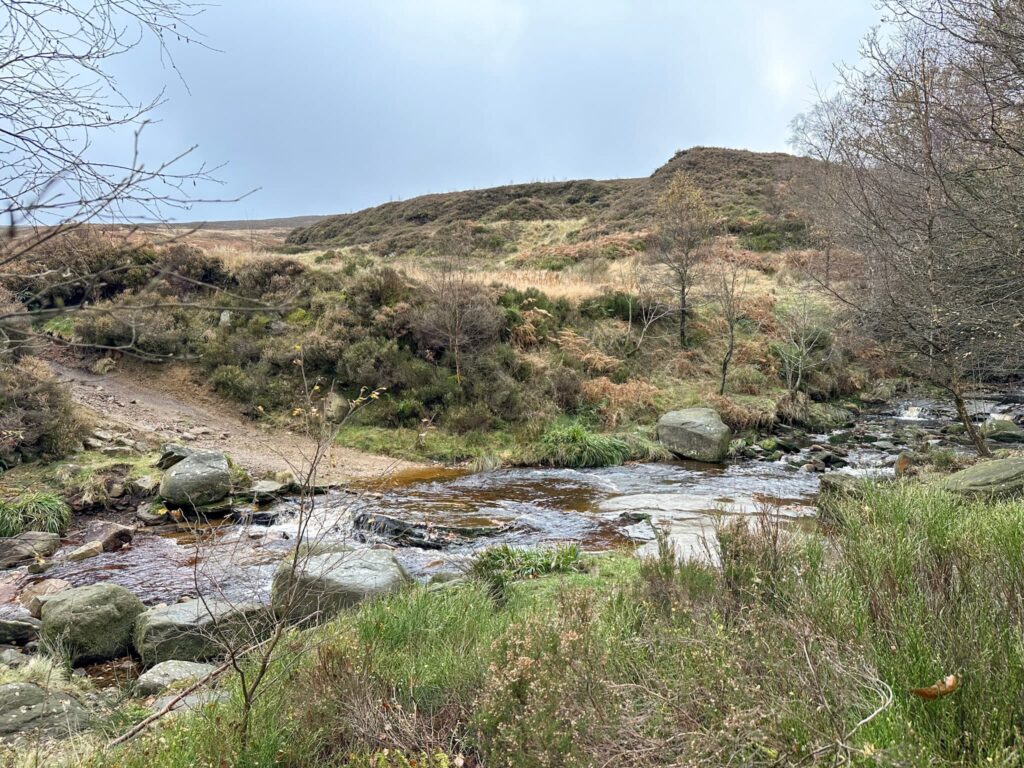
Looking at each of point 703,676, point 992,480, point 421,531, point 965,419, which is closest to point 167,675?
point 703,676

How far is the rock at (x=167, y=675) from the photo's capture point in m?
4.05

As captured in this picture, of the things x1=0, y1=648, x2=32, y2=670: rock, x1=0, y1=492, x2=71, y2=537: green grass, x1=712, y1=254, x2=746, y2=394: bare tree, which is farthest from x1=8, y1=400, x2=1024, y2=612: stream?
x1=712, y1=254, x2=746, y2=394: bare tree

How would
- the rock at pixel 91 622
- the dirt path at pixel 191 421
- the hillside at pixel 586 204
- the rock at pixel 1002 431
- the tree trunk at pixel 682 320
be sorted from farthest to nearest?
the hillside at pixel 586 204
the tree trunk at pixel 682 320
the rock at pixel 1002 431
the dirt path at pixel 191 421
the rock at pixel 91 622

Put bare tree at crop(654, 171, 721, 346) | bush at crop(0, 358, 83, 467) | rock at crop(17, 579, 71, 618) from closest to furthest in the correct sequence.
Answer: rock at crop(17, 579, 71, 618) < bush at crop(0, 358, 83, 467) < bare tree at crop(654, 171, 721, 346)

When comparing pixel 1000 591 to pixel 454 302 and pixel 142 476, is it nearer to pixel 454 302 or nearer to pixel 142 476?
pixel 142 476

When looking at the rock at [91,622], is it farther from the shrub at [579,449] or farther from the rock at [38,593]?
the shrub at [579,449]

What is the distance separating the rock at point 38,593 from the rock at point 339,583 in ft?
8.09

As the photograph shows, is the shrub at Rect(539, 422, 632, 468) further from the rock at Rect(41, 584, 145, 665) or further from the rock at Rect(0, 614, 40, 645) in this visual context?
the rock at Rect(0, 614, 40, 645)

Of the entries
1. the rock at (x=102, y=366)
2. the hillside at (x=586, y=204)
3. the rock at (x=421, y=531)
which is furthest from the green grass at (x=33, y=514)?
the hillside at (x=586, y=204)

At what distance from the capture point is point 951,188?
6684 millimetres

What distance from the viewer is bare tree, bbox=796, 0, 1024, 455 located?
16.8ft

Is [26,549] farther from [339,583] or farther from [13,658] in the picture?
Result: [339,583]

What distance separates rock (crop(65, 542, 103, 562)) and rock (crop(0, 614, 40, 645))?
198cm

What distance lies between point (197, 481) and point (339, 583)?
18.0ft
